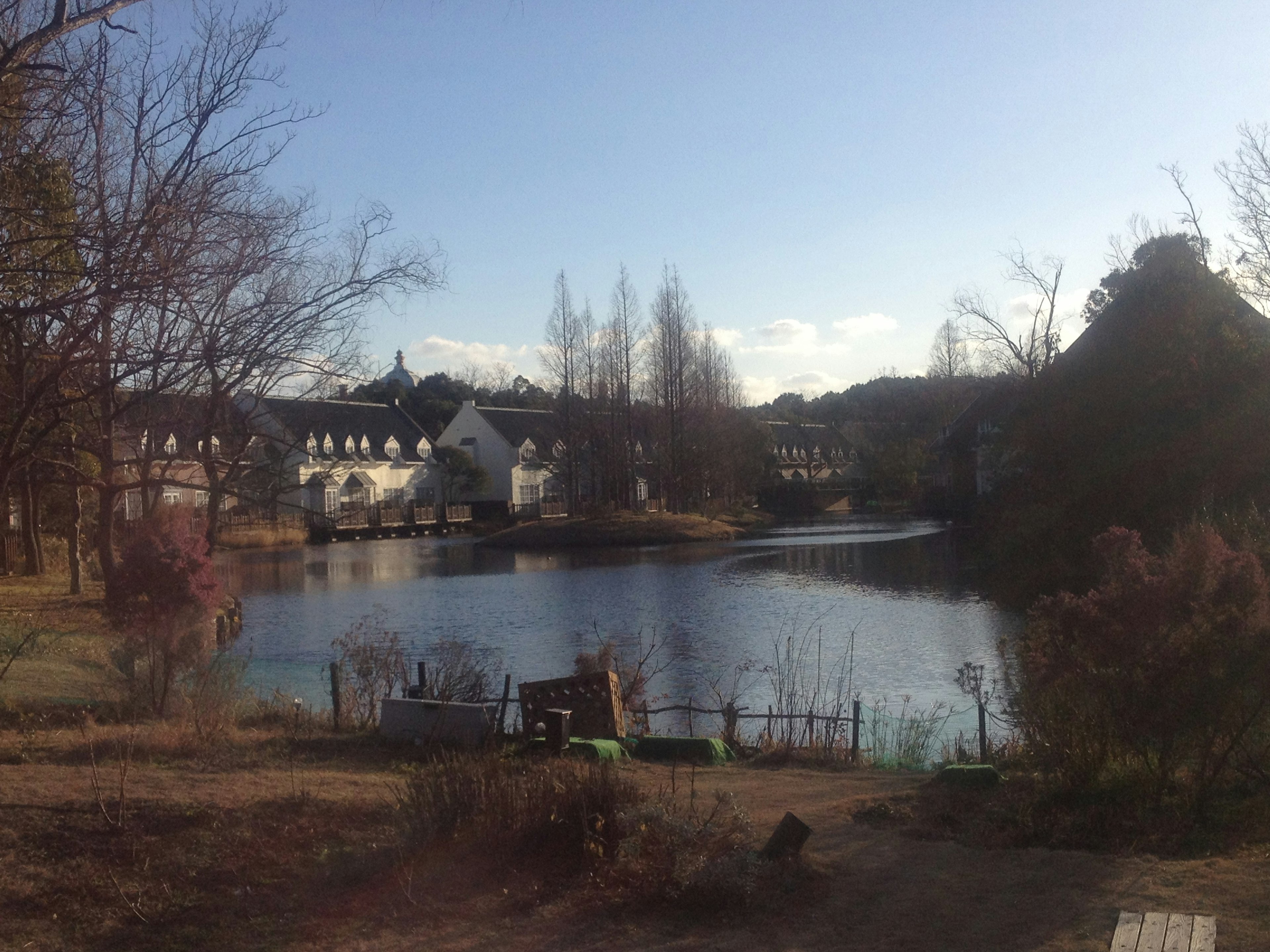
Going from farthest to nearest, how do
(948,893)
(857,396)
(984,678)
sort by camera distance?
(857,396) → (984,678) → (948,893)

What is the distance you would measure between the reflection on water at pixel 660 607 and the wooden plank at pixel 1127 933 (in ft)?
38.6

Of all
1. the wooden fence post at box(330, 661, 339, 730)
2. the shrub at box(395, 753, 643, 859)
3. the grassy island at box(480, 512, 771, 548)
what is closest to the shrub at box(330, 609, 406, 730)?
the wooden fence post at box(330, 661, 339, 730)

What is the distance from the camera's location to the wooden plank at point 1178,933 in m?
4.70

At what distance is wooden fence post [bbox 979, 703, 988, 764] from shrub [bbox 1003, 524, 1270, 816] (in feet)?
12.6

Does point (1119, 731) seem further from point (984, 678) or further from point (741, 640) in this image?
point (741, 640)

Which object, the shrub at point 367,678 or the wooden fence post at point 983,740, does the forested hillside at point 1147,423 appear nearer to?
the wooden fence post at point 983,740

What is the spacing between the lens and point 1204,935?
480 centimetres

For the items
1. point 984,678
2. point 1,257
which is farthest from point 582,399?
point 1,257

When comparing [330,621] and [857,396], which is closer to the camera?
[330,621]

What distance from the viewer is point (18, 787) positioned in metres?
6.95

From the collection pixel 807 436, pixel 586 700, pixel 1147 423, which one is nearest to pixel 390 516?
pixel 807 436

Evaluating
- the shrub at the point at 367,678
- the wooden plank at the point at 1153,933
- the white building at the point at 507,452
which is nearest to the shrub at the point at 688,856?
the wooden plank at the point at 1153,933

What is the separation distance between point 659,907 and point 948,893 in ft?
5.35

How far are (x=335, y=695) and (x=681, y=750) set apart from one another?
A: 4.32 meters
